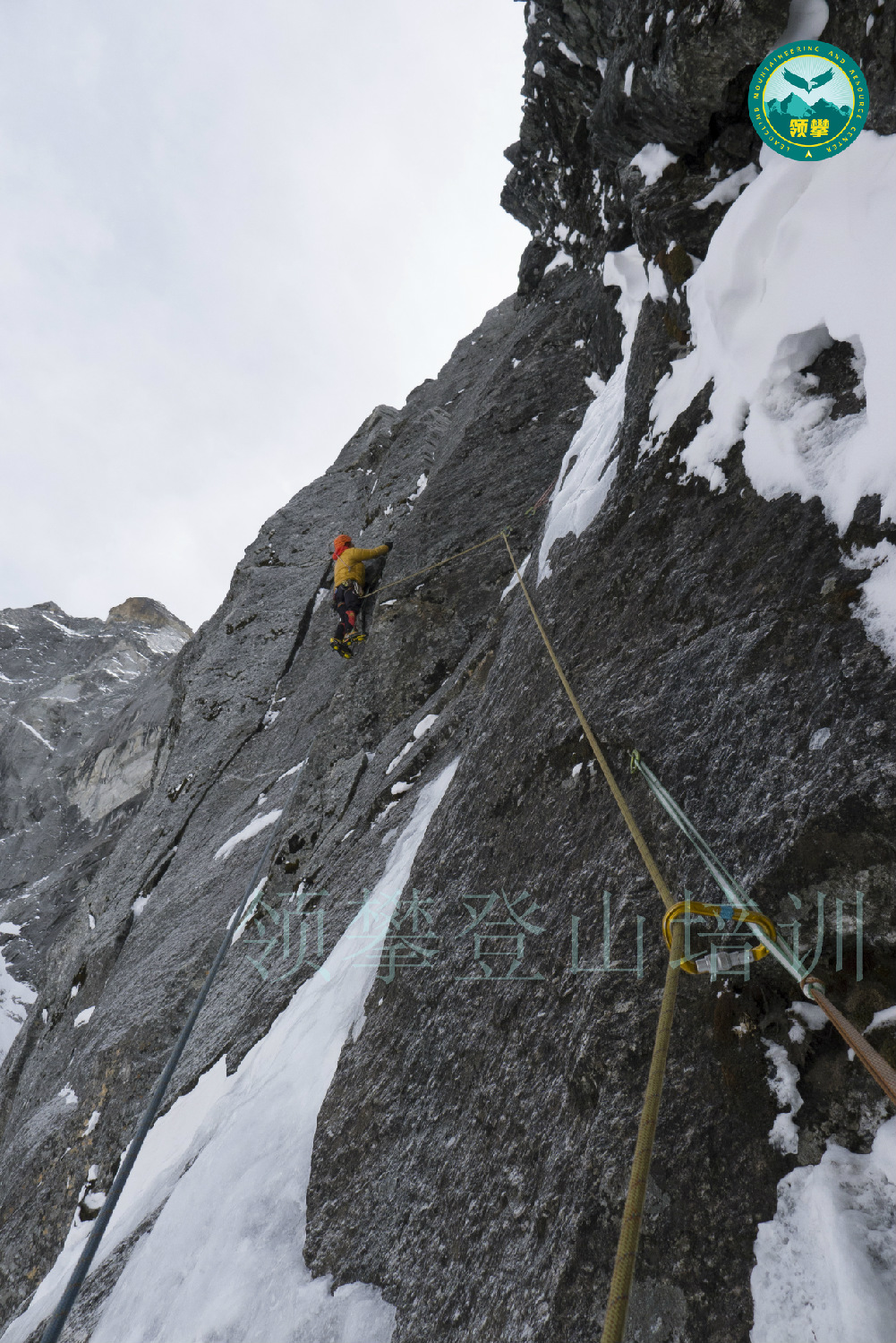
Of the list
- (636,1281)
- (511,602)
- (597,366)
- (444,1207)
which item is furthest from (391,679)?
(636,1281)

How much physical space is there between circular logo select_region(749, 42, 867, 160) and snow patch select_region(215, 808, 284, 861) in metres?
6.48

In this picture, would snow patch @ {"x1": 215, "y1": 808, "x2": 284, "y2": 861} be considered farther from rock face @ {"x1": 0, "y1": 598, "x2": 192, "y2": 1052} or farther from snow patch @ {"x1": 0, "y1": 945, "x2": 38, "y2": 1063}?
snow patch @ {"x1": 0, "y1": 945, "x2": 38, "y2": 1063}

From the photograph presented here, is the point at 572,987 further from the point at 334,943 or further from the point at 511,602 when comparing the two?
the point at 511,602

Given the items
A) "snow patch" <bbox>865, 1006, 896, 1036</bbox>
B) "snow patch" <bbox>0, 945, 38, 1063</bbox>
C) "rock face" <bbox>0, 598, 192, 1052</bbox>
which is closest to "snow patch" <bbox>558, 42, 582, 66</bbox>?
"snow patch" <bbox>865, 1006, 896, 1036</bbox>

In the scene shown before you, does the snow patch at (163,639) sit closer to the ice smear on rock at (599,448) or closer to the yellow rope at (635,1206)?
the ice smear on rock at (599,448)

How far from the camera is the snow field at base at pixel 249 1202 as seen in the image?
8.68ft

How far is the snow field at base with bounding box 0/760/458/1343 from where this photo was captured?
8.68 feet

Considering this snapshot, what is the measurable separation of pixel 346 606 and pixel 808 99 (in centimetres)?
646

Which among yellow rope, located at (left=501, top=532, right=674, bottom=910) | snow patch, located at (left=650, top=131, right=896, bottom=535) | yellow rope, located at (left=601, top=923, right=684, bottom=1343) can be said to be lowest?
yellow rope, located at (left=601, top=923, right=684, bottom=1343)

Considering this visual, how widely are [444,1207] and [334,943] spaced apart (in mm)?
2204

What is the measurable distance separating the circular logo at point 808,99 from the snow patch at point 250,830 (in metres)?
6.48

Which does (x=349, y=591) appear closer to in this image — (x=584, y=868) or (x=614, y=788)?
(x=584, y=868)

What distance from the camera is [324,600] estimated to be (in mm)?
10656

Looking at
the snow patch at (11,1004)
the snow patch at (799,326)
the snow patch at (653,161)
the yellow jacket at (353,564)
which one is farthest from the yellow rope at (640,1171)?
the snow patch at (11,1004)
